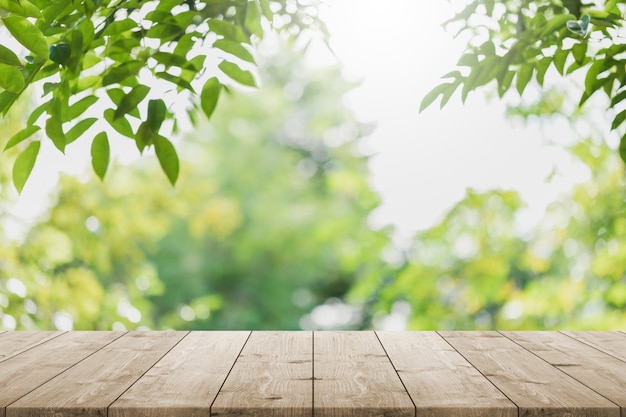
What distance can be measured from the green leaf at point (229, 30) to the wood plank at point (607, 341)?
115 cm

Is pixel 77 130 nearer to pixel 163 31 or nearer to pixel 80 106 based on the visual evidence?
pixel 80 106

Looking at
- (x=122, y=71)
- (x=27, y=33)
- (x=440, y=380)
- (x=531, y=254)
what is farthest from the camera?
(x=531, y=254)

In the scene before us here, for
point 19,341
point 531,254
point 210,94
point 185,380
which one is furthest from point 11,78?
point 531,254

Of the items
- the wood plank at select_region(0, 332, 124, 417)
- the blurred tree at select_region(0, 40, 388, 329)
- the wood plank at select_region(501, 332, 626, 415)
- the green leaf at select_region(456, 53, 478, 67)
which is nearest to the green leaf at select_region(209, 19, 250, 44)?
the green leaf at select_region(456, 53, 478, 67)

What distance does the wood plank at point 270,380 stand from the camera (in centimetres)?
116

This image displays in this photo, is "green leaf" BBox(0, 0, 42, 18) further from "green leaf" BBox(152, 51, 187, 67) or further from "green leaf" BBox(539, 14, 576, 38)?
"green leaf" BBox(539, 14, 576, 38)

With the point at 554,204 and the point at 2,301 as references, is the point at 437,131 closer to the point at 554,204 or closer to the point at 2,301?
the point at 554,204

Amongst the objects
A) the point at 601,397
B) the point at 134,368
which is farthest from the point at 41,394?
the point at 601,397

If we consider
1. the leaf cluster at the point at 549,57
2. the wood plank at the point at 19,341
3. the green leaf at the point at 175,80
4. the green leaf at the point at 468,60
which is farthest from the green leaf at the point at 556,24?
the wood plank at the point at 19,341

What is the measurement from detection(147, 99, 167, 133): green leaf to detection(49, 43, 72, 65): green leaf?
0.12 metres

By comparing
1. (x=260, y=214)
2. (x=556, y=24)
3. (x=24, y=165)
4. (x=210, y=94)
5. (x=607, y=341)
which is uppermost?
(x=556, y=24)

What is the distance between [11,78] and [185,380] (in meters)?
0.69

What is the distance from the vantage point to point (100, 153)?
103cm

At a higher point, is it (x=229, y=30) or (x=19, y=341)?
(x=229, y=30)
